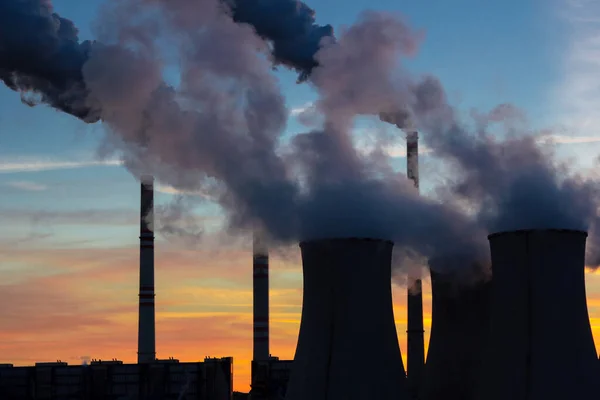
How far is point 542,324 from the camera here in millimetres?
23594

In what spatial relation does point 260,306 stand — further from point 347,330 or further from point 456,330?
point 347,330

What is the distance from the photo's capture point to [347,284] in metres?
24.0

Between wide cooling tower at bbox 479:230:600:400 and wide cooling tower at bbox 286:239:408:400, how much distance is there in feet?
8.89

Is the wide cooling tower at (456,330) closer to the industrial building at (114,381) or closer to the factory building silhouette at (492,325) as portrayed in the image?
the factory building silhouette at (492,325)

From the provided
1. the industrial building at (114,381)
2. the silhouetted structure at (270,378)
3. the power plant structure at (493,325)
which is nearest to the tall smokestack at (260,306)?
the silhouetted structure at (270,378)

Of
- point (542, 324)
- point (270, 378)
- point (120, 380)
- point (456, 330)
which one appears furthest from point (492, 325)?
point (270, 378)

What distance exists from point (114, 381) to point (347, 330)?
1498 centimetres

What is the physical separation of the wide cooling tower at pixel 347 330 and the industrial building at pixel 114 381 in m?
13.3

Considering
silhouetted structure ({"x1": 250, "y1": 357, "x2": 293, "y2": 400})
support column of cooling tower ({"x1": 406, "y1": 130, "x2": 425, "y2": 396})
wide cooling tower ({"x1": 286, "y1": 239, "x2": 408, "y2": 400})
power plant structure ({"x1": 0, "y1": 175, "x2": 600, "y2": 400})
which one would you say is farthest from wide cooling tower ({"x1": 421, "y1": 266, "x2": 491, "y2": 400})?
support column of cooling tower ({"x1": 406, "y1": 130, "x2": 425, "y2": 396})

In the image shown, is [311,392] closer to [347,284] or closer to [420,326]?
[347,284]

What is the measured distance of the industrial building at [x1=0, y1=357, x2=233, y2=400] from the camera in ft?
115

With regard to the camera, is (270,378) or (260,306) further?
(260,306)

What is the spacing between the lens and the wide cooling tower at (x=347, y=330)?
23.8m

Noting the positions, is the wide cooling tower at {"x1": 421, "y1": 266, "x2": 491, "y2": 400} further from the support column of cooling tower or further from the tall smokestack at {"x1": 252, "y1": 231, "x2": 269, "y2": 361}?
the tall smokestack at {"x1": 252, "y1": 231, "x2": 269, "y2": 361}
